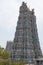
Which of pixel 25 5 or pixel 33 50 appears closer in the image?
pixel 33 50

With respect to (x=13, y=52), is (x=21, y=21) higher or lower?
higher

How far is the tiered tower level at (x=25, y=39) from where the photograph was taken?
188ft

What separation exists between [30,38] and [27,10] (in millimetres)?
9692

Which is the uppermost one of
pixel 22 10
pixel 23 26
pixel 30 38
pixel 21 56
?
pixel 22 10

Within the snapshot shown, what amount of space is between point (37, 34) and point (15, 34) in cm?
954

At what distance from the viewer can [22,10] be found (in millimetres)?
62906

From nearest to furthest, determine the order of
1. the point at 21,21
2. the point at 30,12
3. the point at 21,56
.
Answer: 1. the point at 21,56
2. the point at 21,21
3. the point at 30,12

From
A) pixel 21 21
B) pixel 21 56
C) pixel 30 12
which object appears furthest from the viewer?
pixel 30 12

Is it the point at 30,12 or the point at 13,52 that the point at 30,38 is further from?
the point at 30,12

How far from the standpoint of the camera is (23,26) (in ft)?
198

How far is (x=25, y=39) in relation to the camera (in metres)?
58.4

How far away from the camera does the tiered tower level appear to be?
57375 mm

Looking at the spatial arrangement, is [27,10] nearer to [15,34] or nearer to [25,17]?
[25,17]

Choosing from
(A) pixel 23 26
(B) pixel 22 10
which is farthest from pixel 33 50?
(B) pixel 22 10
